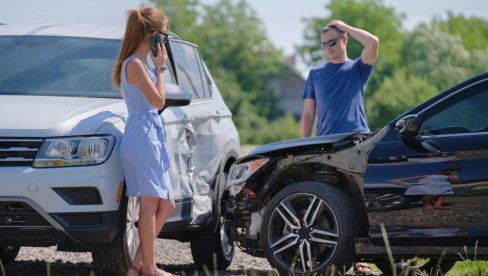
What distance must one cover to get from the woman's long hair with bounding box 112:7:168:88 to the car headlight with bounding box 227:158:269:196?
1510mm

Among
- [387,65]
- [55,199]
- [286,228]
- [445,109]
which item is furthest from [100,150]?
[387,65]

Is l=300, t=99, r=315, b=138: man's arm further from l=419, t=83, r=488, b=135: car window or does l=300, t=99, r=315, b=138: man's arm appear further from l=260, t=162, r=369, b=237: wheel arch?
l=419, t=83, r=488, b=135: car window

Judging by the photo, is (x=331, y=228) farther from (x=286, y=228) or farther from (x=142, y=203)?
(x=142, y=203)

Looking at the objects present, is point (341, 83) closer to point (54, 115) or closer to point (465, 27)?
point (54, 115)

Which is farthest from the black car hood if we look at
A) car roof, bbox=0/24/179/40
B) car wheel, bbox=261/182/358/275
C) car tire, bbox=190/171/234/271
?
car roof, bbox=0/24/179/40


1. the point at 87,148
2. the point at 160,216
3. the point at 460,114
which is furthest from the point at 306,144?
the point at 87,148

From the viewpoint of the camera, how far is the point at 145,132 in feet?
22.6

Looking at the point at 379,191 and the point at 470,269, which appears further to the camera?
the point at 470,269

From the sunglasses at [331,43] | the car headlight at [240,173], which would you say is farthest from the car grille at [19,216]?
the sunglasses at [331,43]

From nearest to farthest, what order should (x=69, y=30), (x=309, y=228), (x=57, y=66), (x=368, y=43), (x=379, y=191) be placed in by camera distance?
1. (x=379, y=191)
2. (x=309, y=228)
3. (x=57, y=66)
4. (x=69, y=30)
5. (x=368, y=43)

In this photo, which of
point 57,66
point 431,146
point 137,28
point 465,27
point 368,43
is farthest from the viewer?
point 465,27

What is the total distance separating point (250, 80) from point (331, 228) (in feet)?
373

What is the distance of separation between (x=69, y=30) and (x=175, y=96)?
158cm

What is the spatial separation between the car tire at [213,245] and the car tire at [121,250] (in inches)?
57.5
